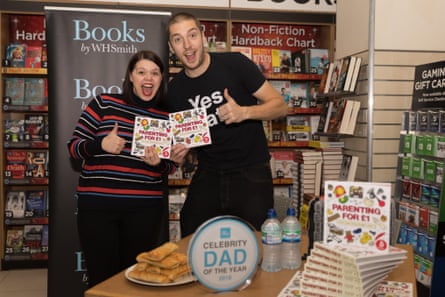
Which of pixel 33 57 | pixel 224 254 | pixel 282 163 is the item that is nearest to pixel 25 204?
pixel 33 57

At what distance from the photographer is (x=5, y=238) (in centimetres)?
523

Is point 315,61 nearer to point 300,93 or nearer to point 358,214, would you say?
point 300,93

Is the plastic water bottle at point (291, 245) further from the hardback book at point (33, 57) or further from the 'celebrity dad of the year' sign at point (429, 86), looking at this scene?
the hardback book at point (33, 57)

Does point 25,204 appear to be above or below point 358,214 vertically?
below

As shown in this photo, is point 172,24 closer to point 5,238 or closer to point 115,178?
point 115,178

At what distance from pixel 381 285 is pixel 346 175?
2454 mm

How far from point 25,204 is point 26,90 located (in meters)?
1.26

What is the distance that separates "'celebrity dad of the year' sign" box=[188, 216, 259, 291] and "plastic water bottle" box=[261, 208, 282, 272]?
14 centimetres

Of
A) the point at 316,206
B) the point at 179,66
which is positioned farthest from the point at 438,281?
the point at 179,66

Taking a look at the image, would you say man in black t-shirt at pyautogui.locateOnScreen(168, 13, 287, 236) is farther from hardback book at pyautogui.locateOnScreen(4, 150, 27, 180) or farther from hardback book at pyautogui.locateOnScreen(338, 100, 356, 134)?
hardback book at pyautogui.locateOnScreen(4, 150, 27, 180)

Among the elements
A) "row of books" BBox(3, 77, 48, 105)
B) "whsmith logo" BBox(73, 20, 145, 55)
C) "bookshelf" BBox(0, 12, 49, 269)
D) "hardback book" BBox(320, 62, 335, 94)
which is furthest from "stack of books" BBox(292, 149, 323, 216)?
"row of books" BBox(3, 77, 48, 105)

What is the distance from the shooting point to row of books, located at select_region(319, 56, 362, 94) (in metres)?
3.95

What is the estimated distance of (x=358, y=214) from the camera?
1.43m

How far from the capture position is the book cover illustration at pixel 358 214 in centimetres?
140
